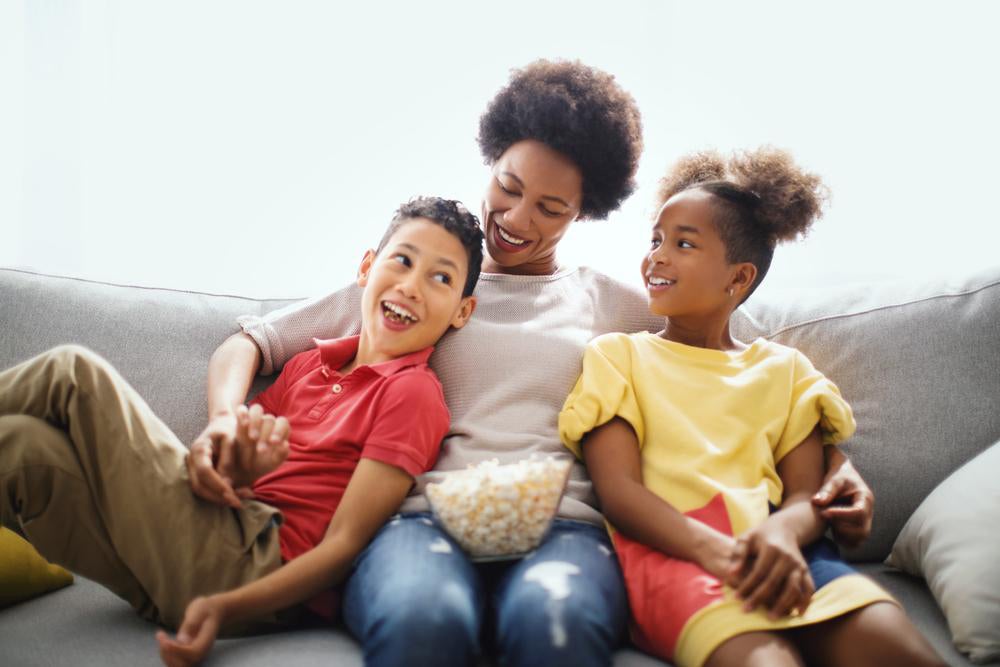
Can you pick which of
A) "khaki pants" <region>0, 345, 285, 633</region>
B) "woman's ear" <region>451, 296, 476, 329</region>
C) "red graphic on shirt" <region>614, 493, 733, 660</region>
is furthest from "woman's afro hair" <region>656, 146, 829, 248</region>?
"khaki pants" <region>0, 345, 285, 633</region>

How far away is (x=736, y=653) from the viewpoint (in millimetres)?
1009

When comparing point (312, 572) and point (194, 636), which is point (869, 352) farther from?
point (194, 636)

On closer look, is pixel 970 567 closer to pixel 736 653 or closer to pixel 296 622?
pixel 736 653

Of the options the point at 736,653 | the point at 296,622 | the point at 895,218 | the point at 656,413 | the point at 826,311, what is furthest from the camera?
the point at 895,218

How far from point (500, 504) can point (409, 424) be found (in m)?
0.25

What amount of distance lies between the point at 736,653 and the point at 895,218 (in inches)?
61.7

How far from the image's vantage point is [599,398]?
1.33m

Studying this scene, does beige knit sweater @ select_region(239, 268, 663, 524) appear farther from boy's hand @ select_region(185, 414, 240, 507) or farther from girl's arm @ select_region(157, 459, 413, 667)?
boy's hand @ select_region(185, 414, 240, 507)

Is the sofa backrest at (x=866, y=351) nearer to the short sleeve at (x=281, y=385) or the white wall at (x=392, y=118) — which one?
the short sleeve at (x=281, y=385)

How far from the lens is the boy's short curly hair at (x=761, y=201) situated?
59.3 inches

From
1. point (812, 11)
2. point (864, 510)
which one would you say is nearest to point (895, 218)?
point (812, 11)

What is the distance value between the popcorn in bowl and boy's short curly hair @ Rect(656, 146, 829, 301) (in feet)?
2.07

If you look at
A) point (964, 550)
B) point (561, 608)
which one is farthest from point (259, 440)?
point (964, 550)

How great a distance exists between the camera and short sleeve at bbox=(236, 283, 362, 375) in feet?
4.94
